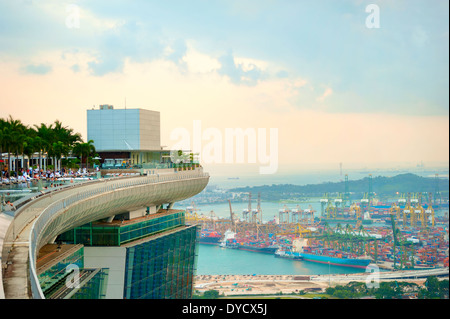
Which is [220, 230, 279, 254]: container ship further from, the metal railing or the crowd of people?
the crowd of people

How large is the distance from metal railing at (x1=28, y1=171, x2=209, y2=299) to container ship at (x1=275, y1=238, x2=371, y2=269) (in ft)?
49.2

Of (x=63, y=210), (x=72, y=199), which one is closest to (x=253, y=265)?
(x=72, y=199)

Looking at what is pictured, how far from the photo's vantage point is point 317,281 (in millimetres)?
46906

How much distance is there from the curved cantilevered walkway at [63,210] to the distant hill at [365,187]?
536 inches

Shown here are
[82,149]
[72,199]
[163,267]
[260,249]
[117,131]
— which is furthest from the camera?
[260,249]

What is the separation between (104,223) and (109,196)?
572cm

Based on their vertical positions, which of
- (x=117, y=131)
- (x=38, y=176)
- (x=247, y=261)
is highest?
(x=117, y=131)

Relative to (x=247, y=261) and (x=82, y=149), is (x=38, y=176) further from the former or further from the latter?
(x=247, y=261)

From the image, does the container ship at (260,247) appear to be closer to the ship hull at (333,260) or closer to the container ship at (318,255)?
the container ship at (318,255)

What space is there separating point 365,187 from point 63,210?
137 feet

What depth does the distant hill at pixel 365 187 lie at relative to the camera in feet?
120

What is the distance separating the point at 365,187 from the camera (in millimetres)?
51281
